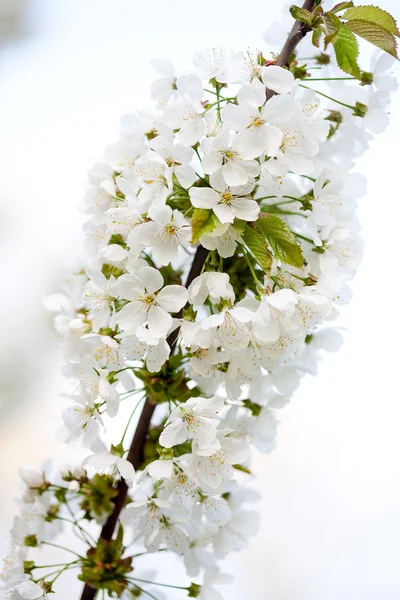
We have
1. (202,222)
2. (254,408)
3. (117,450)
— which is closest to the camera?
(202,222)

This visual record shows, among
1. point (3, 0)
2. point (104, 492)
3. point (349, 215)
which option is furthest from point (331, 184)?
point (3, 0)

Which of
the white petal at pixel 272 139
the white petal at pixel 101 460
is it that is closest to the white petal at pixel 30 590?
the white petal at pixel 101 460

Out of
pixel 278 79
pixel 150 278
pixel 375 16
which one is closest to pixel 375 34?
pixel 375 16

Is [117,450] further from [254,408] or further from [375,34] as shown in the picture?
[375,34]

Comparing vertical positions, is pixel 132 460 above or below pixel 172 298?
below

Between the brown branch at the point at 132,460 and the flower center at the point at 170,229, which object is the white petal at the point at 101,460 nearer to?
the brown branch at the point at 132,460

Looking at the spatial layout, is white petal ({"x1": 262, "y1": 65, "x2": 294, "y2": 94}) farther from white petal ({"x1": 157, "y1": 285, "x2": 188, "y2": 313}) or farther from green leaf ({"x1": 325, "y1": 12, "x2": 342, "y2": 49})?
white petal ({"x1": 157, "y1": 285, "x2": 188, "y2": 313})

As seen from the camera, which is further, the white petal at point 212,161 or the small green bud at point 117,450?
the small green bud at point 117,450

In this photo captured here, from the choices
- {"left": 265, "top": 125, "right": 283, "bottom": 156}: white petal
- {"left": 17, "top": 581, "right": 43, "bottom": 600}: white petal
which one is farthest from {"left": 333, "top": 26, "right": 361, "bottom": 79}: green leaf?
{"left": 17, "top": 581, "right": 43, "bottom": 600}: white petal
